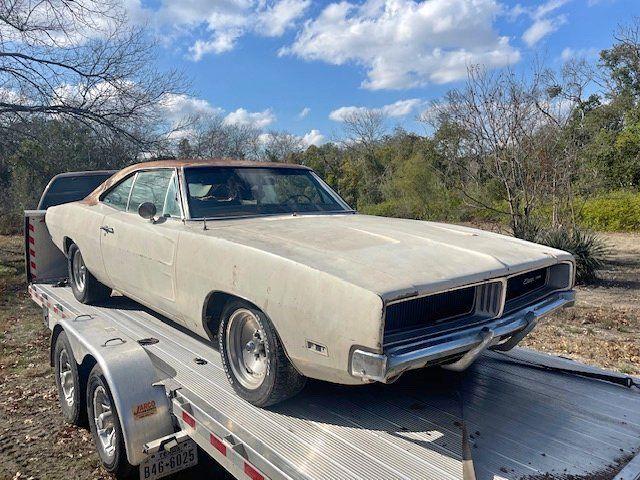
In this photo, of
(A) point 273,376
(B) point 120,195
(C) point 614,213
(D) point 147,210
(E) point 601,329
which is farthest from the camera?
(C) point 614,213

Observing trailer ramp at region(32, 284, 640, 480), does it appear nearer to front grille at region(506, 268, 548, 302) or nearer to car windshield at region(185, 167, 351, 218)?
front grille at region(506, 268, 548, 302)

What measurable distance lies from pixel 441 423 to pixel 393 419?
0.24 metres

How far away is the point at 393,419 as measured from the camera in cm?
262

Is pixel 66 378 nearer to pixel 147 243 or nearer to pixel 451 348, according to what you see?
pixel 147 243

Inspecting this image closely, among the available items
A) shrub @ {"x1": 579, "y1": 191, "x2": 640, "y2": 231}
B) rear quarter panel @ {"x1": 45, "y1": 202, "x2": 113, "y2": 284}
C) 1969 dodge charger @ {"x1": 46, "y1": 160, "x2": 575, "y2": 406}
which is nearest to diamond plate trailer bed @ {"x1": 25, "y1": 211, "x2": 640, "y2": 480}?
1969 dodge charger @ {"x1": 46, "y1": 160, "x2": 575, "y2": 406}

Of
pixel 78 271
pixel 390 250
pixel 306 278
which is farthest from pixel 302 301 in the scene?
pixel 78 271

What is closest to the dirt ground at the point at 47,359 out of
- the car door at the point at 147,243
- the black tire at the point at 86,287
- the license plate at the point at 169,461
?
the license plate at the point at 169,461

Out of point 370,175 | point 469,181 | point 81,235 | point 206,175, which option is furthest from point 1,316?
point 370,175

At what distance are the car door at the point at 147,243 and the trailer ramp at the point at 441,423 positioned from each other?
51 centimetres

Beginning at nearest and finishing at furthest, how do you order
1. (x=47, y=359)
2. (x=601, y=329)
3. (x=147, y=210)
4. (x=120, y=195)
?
(x=147, y=210), (x=120, y=195), (x=47, y=359), (x=601, y=329)

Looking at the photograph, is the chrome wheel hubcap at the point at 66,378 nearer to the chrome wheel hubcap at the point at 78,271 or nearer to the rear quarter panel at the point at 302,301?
the chrome wheel hubcap at the point at 78,271

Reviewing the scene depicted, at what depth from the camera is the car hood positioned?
2363 mm

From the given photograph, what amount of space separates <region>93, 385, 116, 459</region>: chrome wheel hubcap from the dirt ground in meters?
0.27

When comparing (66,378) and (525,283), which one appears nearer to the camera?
(525,283)
